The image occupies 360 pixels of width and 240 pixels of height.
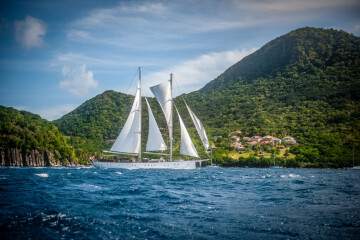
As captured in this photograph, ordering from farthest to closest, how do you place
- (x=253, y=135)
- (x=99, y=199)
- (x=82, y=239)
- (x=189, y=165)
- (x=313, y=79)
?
(x=313, y=79) < (x=253, y=135) < (x=189, y=165) < (x=99, y=199) < (x=82, y=239)

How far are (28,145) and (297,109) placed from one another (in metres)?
131

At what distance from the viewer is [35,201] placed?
44.6 feet

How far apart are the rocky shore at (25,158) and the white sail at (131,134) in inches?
1686

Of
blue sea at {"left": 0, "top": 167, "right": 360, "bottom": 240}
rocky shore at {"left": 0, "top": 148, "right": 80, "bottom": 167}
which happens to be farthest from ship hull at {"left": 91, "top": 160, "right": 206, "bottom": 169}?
blue sea at {"left": 0, "top": 167, "right": 360, "bottom": 240}

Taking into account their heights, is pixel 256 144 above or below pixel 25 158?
above

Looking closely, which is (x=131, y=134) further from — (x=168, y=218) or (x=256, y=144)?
(x=256, y=144)

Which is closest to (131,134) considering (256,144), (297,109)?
(256,144)

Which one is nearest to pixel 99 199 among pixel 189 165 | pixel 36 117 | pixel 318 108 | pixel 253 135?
pixel 189 165

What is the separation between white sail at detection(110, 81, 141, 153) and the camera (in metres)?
54.3

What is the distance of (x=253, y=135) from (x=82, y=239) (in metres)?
134

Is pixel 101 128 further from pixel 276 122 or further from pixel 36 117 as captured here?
pixel 276 122

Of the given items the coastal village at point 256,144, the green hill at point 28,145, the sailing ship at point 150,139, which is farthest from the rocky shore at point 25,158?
the coastal village at point 256,144

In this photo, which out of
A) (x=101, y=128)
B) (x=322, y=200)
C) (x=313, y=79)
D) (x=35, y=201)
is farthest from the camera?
(x=313, y=79)

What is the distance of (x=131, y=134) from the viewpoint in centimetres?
5531
